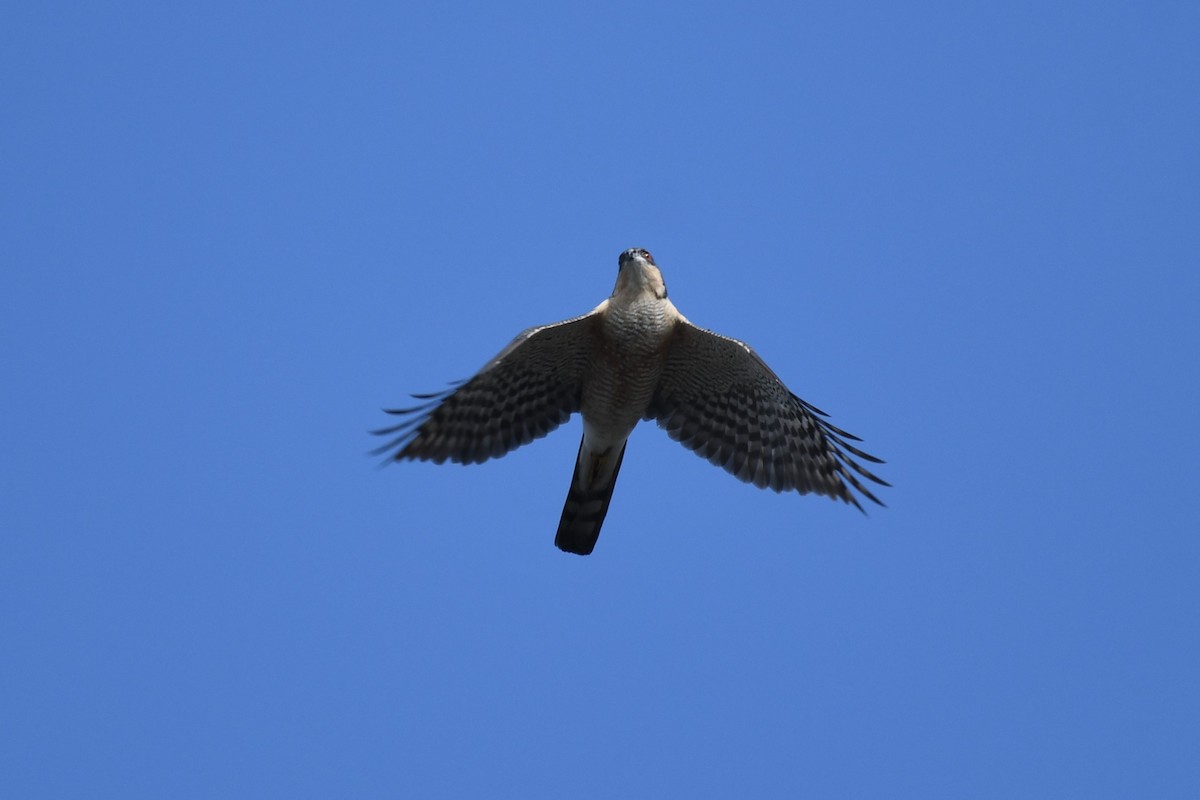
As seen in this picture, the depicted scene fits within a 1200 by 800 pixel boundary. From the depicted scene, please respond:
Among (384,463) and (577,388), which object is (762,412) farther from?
(384,463)

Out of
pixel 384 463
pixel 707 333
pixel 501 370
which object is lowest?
pixel 384 463

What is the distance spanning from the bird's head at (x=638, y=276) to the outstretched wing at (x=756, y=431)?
95 centimetres

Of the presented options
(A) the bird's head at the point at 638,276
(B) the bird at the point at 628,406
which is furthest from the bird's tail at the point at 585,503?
(A) the bird's head at the point at 638,276

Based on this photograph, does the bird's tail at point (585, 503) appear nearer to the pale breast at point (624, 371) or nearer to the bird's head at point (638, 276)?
the pale breast at point (624, 371)

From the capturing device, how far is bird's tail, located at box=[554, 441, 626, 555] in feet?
39.6

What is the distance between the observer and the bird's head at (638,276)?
37.1 feet

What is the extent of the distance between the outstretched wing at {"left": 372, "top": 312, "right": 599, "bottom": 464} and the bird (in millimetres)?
11

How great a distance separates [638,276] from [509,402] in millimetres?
1610

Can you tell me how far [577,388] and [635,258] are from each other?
4.43 ft

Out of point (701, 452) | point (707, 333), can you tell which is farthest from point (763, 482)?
point (707, 333)

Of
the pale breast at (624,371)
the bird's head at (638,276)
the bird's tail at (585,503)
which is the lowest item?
the bird's tail at (585,503)

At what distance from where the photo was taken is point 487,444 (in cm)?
1180

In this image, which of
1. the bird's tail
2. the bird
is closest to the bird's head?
the bird

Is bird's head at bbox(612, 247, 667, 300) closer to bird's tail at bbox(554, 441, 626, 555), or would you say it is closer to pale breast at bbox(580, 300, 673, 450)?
pale breast at bbox(580, 300, 673, 450)
